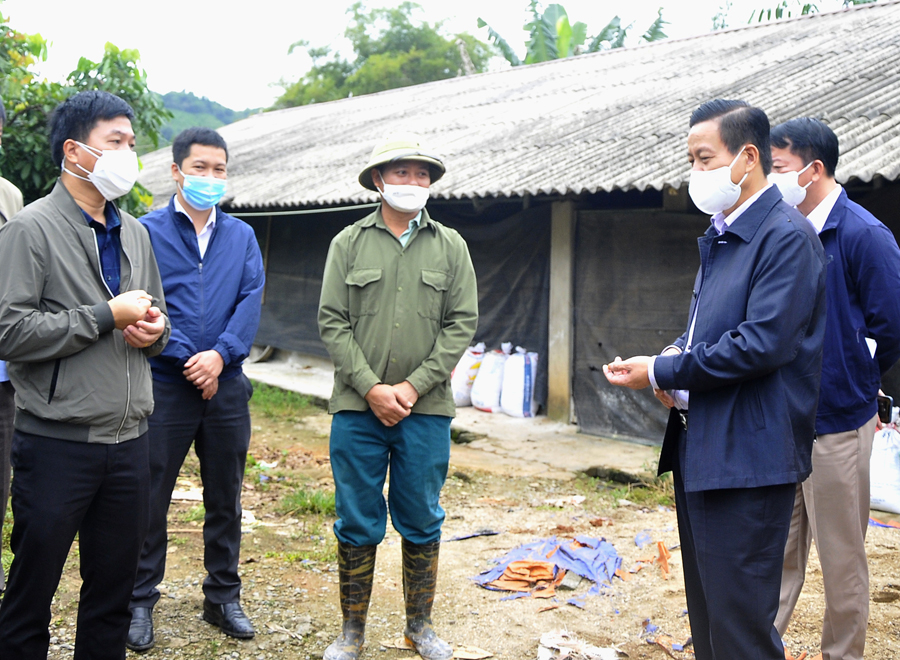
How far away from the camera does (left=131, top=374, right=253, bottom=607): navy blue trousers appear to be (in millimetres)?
3262

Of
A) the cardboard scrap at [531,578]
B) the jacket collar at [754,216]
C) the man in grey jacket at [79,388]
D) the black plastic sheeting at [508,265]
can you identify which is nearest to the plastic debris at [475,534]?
the cardboard scrap at [531,578]

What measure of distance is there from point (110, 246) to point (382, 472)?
138cm

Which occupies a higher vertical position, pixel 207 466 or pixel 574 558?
pixel 207 466

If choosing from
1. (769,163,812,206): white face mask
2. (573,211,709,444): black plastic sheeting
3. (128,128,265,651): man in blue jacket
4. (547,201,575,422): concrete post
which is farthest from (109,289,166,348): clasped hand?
(547,201,575,422): concrete post

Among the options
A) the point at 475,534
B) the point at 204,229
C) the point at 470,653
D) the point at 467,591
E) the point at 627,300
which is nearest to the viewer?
the point at 470,653

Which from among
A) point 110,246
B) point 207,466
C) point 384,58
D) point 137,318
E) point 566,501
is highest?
point 384,58

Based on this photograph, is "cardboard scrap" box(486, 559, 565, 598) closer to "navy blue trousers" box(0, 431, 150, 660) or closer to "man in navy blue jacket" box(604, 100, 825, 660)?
"man in navy blue jacket" box(604, 100, 825, 660)

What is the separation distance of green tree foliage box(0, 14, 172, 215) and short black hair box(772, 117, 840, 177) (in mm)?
4674

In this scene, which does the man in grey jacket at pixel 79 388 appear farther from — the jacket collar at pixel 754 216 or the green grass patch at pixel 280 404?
the green grass patch at pixel 280 404

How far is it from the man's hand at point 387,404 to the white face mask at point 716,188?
140cm

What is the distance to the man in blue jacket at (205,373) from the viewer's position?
327cm

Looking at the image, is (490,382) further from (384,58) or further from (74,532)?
(384,58)

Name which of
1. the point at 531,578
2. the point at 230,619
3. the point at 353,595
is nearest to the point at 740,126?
the point at 353,595

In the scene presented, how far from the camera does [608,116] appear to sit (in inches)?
358
